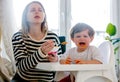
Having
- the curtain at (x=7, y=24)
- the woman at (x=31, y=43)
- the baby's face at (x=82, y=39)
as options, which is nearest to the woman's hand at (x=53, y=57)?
the woman at (x=31, y=43)

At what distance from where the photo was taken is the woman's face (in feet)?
5.09

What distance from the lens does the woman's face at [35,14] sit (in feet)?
5.09

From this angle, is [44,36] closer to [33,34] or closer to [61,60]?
[33,34]

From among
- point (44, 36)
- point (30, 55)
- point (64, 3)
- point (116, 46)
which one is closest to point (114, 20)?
point (116, 46)

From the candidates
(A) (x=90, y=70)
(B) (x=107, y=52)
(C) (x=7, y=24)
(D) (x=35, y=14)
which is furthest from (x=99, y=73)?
(C) (x=7, y=24)

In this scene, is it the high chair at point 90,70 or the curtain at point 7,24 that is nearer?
the high chair at point 90,70

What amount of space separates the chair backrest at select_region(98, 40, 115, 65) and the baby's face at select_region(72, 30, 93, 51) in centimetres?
12

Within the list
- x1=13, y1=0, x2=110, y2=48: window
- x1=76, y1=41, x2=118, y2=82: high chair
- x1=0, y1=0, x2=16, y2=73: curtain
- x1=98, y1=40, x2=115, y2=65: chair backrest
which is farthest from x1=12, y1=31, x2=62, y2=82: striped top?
x1=13, y1=0, x2=110, y2=48: window

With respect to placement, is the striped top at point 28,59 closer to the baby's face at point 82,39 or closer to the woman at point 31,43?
the woman at point 31,43

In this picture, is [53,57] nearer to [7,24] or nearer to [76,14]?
[7,24]

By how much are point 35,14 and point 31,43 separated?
0.67 feet

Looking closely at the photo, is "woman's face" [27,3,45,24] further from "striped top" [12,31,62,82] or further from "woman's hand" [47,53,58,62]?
"woman's hand" [47,53,58,62]

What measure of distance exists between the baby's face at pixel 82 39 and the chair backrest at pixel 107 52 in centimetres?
12

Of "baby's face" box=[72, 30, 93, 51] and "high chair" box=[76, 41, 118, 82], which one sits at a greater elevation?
"baby's face" box=[72, 30, 93, 51]
